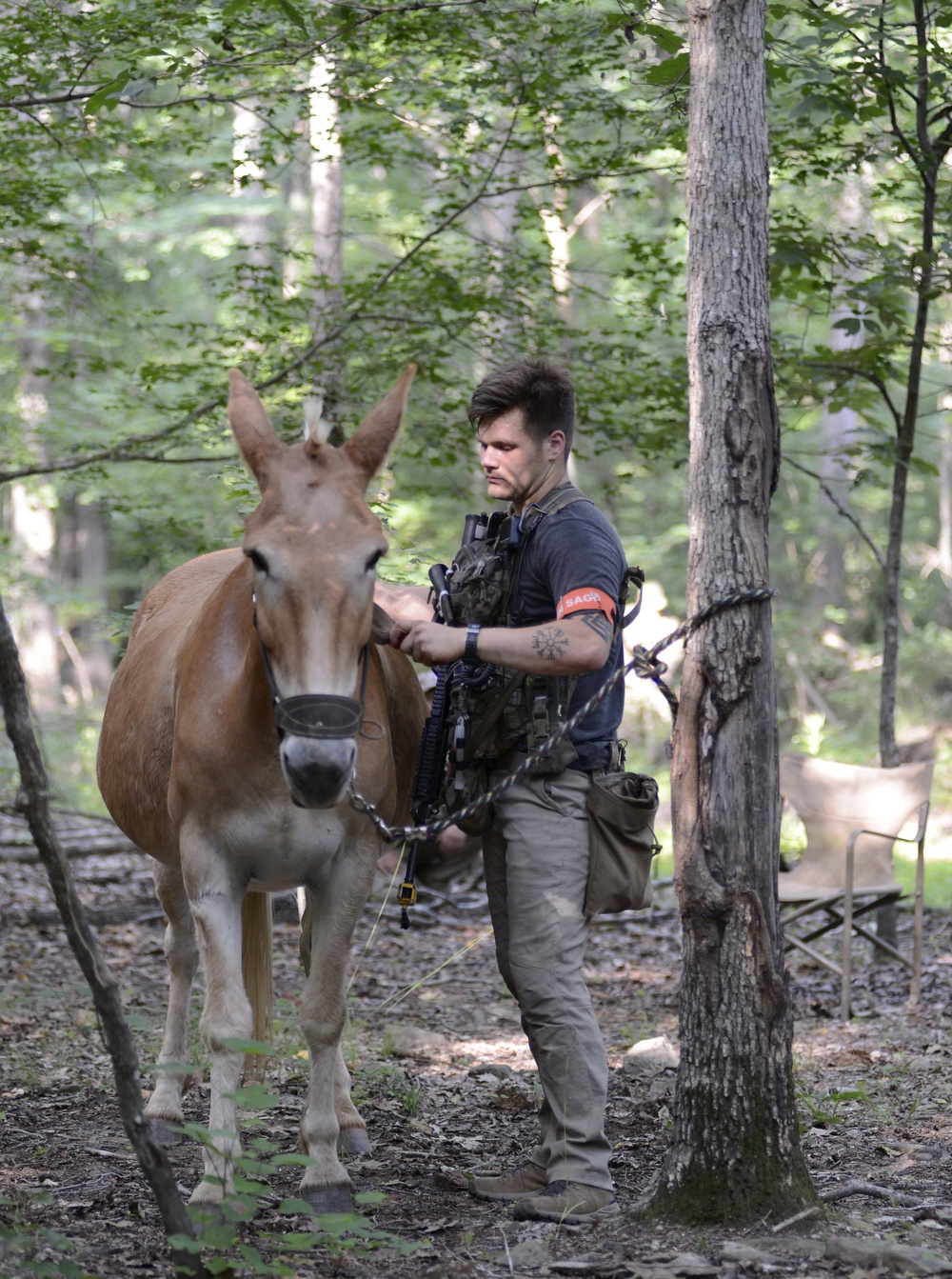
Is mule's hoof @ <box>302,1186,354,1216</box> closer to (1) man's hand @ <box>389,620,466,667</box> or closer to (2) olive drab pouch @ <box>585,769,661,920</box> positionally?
(2) olive drab pouch @ <box>585,769,661,920</box>

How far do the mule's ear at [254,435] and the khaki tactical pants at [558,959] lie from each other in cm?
125

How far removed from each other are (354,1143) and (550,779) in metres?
1.65

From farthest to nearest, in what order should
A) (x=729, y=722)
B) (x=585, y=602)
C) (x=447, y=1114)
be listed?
(x=447, y=1114), (x=585, y=602), (x=729, y=722)

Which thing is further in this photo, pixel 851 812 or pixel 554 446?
pixel 851 812

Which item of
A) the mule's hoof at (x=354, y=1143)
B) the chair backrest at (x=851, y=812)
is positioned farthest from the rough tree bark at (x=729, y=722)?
the chair backrest at (x=851, y=812)

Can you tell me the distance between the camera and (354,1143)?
4.28m

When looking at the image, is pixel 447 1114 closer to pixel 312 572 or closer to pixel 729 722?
pixel 729 722

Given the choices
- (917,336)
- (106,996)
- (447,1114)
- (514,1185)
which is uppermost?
(917,336)

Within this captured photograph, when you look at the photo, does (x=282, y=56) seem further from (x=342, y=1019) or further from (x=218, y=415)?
(x=342, y=1019)

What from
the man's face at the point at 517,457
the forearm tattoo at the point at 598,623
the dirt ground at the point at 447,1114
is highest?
the man's face at the point at 517,457

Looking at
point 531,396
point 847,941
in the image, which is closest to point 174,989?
point 531,396

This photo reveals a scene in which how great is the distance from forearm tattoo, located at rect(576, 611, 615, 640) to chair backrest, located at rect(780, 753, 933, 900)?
15.0ft

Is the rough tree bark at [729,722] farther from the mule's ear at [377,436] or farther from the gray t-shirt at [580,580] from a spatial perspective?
the mule's ear at [377,436]

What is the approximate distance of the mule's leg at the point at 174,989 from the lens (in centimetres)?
452
